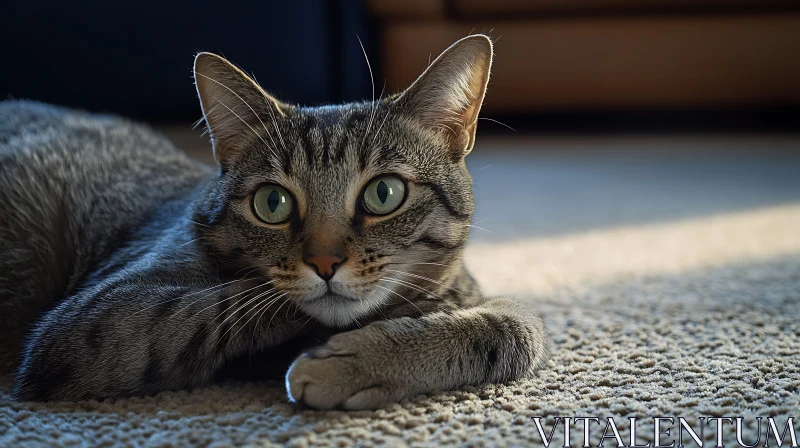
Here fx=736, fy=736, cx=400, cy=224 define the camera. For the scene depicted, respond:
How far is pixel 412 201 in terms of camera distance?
109cm

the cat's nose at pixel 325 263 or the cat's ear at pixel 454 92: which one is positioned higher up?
the cat's ear at pixel 454 92

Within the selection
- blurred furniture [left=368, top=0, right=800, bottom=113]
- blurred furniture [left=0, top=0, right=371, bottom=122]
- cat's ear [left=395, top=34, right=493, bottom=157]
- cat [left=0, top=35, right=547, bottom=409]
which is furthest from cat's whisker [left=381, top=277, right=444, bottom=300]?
blurred furniture [left=368, top=0, right=800, bottom=113]

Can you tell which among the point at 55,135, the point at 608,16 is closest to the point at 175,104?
the point at 55,135

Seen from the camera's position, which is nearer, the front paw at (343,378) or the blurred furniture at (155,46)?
the front paw at (343,378)

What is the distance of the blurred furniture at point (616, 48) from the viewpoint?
361cm

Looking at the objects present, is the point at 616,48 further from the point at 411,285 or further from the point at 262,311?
the point at 262,311

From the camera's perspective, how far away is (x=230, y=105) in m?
1.20

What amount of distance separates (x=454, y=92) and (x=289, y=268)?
0.41 metres

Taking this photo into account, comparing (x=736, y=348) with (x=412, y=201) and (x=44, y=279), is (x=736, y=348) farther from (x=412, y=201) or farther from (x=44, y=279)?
(x=44, y=279)

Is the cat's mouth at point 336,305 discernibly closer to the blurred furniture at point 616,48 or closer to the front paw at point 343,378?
the front paw at point 343,378

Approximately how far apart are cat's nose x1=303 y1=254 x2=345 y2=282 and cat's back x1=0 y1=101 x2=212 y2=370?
0.51 m

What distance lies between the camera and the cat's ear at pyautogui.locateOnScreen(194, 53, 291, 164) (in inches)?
46.0

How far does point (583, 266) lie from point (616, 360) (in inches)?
26.8

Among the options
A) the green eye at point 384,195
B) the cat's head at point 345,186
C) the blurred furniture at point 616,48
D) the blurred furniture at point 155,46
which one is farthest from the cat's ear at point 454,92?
the blurred furniture at point 616,48
